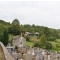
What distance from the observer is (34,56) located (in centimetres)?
2348

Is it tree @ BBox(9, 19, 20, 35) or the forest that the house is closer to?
the forest

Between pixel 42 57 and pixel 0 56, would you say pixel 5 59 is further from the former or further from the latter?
pixel 42 57

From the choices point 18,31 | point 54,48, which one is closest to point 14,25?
point 18,31

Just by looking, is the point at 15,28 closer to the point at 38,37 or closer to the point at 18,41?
the point at 38,37

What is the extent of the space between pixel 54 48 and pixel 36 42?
14.1ft

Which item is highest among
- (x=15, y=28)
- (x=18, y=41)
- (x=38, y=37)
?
(x=15, y=28)

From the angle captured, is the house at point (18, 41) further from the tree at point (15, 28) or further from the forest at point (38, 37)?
the tree at point (15, 28)

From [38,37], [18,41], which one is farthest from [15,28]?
[18,41]

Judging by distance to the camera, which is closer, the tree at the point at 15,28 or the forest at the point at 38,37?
the forest at the point at 38,37

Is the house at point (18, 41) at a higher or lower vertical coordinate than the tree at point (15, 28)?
lower

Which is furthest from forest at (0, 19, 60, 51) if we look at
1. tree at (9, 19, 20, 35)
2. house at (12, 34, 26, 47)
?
house at (12, 34, 26, 47)

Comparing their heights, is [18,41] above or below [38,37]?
below

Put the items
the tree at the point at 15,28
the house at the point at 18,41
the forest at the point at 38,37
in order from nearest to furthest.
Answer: the house at the point at 18,41
the forest at the point at 38,37
the tree at the point at 15,28

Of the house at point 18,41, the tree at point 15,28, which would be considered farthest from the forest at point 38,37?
the house at point 18,41
